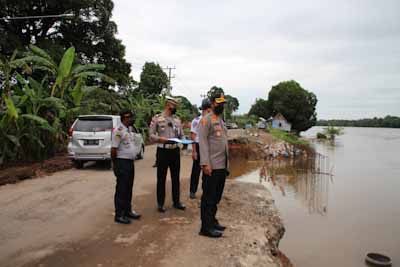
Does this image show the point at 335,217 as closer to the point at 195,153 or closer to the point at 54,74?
the point at 195,153

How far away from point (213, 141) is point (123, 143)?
134 cm

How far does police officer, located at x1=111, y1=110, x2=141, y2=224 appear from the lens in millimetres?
4189

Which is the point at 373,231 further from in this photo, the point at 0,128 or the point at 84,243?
the point at 0,128

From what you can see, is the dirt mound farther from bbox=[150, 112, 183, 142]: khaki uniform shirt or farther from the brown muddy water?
the brown muddy water

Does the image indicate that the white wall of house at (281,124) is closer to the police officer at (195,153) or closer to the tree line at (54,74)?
the tree line at (54,74)

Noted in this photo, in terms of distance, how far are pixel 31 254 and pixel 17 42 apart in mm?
15963

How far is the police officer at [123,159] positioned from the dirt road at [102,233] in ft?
1.26

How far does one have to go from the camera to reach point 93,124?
8.70 m

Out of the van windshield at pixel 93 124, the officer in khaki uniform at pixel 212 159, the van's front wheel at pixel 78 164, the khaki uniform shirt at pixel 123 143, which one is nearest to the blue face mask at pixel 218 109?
the officer in khaki uniform at pixel 212 159

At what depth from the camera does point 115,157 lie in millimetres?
4195

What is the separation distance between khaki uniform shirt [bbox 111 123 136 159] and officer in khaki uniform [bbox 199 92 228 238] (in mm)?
1142

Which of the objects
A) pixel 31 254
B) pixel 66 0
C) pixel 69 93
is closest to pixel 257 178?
pixel 69 93

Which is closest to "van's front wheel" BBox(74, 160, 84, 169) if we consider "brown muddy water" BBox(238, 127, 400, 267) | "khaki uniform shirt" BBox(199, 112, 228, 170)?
"brown muddy water" BBox(238, 127, 400, 267)

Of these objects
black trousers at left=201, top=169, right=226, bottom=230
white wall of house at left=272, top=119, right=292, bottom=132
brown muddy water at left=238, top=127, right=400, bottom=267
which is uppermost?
white wall of house at left=272, top=119, right=292, bottom=132
